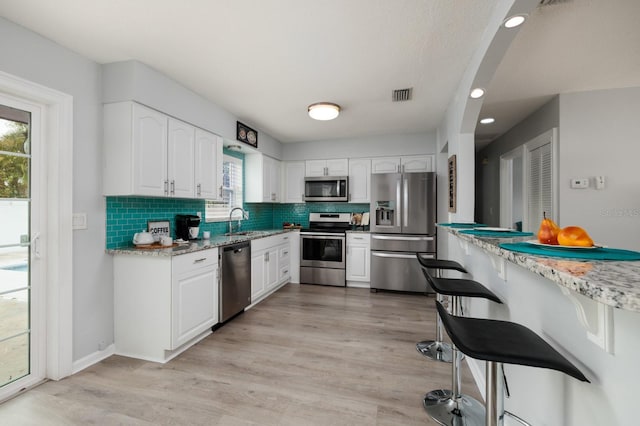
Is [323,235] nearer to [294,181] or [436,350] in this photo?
[294,181]

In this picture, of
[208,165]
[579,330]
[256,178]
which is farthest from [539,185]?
[208,165]

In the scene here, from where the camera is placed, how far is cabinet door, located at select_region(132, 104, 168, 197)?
7.84ft

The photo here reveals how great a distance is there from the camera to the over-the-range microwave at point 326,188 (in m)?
4.85

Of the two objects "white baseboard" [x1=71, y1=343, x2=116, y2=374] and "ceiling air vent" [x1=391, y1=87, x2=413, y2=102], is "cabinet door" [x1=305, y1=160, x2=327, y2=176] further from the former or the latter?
"white baseboard" [x1=71, y1=343, x2=116, y2=374]

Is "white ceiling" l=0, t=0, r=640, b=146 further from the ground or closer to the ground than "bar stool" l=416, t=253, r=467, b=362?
further from the ground

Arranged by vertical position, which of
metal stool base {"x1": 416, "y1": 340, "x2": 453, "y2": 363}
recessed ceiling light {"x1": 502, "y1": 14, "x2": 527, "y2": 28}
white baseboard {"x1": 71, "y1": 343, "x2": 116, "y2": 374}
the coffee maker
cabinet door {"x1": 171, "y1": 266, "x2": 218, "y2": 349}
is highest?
recessed ceiling light {"x1": 502, "y1": 14, "x2": 527, "y2": 28}

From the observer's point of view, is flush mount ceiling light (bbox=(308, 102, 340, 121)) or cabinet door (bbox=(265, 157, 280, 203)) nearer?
flush mount ceiling light (bbox=(308, 102, 340, 121))

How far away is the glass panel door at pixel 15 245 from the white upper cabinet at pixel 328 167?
364 centimetres

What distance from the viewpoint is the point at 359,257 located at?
4.60m

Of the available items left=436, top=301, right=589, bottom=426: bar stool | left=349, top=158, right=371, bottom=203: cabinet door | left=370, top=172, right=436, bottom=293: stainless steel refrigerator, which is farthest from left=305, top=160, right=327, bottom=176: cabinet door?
left=436, top=301, right=589, bottom=426: bar stool

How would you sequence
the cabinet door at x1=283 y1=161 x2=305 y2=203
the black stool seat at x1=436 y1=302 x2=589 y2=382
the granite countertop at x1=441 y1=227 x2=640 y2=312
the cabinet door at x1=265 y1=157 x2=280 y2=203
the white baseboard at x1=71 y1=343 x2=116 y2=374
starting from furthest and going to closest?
the cabinet door at x1=283 y1=161 x2=305 y2=203
the cabinet door at x1=265 y1=157 x2=280 y2=203
the white baseboard at x1=71 y1=343 x2=116 y2=374
the black stool seat at x1=436 y1=302 x2=589 y2=382
the granite countertop at x1=441 y1=227 x2=640 y2=312

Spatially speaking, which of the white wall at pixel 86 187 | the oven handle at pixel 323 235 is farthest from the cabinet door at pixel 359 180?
the white wall at pixel 86 187

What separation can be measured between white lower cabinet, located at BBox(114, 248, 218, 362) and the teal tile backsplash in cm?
24

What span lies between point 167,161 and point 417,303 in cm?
347
